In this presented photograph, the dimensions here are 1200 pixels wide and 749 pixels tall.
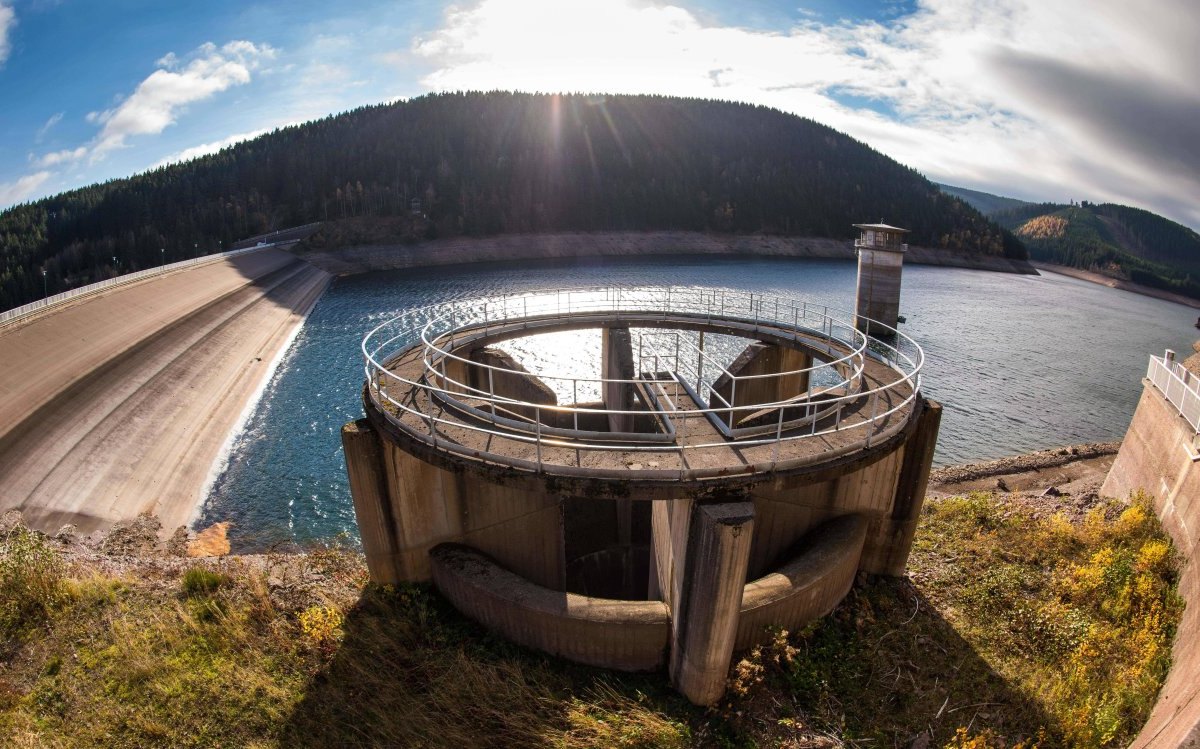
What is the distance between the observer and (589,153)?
153250 mm

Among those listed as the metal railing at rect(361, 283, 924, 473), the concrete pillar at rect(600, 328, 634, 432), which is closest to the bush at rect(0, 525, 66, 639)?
the metal railing at rect(361, 283, 924, 473)

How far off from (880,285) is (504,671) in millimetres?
55313

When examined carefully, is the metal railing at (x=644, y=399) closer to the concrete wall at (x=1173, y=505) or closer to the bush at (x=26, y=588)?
the concrete wall at (x=1173, y=505)

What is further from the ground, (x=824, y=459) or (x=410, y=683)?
(x=824, y=459)

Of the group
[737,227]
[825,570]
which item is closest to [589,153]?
[737,227]

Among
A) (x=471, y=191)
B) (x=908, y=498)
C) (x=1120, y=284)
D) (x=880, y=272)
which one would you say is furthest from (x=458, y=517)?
(x=1120, y=284)

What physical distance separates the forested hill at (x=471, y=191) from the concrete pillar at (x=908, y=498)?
103m

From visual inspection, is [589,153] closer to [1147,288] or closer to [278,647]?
[1147,288]

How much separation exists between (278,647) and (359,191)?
12616 cm

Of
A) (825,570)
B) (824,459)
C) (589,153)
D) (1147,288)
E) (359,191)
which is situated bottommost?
(1147,288)

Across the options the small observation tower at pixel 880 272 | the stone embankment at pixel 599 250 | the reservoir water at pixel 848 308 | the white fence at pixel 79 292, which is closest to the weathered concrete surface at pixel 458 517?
the reservoir water at pixel 848 308

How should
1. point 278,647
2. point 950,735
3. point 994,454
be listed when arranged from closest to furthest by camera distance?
point 950,735, point 278,647, point 994,454

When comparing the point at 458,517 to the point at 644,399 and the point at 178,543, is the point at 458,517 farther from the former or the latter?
the point at 178,543

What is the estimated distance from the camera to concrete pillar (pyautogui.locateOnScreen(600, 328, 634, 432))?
57.8 ft
